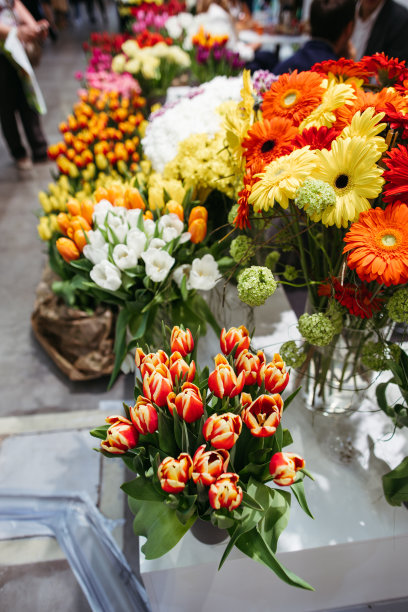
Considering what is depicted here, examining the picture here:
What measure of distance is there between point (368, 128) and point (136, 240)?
1.71ft

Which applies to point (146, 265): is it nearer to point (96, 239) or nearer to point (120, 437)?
point (96, 239)

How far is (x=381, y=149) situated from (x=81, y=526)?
1.20 m

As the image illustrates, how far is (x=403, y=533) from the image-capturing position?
0.78 meters

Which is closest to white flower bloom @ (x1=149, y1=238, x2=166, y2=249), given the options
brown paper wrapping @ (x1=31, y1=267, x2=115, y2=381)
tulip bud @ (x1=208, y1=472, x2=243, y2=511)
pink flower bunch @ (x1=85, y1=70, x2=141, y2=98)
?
tulip bud @ (x1=208, y1=472, x2=243, y2=511)

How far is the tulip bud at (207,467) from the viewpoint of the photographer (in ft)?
1.74

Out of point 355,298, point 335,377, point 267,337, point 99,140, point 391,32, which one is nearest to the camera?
point 355,298

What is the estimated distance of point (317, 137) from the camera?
0.61 metres

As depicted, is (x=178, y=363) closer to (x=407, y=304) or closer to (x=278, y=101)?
(x=407, y=304)

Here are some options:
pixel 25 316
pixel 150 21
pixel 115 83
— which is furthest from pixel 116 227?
pixel 150 21

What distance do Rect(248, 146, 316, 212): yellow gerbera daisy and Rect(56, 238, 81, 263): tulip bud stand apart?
0.54 m

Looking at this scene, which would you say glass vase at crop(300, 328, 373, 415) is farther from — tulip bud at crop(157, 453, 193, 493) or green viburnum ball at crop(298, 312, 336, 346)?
tulip bud at crop(157, 453, 193, 493)

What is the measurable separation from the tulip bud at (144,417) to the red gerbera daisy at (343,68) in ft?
1.93

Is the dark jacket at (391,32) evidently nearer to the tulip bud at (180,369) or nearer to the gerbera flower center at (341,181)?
the gerbera flower center at (341,181)

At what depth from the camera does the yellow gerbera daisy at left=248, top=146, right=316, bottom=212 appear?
565mm
